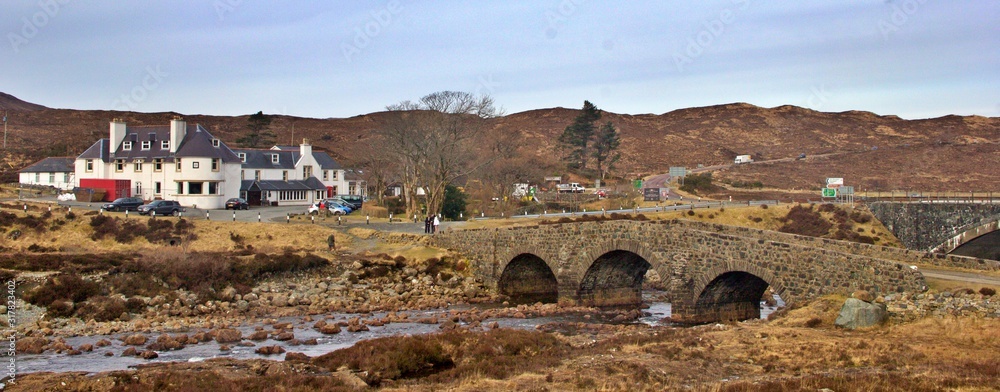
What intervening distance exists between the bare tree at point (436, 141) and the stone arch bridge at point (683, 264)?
49.2ft

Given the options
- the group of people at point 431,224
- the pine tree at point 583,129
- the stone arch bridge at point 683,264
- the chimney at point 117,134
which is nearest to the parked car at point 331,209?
the group of people at point 431,224

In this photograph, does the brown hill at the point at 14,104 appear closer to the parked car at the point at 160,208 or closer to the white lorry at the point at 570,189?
the white lorry at the point at 570,189

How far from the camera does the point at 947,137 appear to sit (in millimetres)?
154250

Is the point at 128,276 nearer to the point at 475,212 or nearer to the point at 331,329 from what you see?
the point at 331,329

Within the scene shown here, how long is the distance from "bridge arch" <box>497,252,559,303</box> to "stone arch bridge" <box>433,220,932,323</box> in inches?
2.1

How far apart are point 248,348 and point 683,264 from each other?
15.0 m

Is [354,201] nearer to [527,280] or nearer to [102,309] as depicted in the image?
[527,280]

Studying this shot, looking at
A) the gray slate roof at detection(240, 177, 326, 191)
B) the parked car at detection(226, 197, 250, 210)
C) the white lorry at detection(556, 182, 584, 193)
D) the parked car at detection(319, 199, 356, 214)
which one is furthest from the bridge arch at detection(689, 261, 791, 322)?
the white lorry at detection(556, 182, 584, 193)

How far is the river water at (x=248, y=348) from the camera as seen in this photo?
2209 cm

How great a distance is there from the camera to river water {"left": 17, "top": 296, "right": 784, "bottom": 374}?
22094 mm

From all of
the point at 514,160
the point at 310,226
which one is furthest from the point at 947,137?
the point at 310,226

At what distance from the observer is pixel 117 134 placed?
67062 millimetres

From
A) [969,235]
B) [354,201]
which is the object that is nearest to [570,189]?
[354,201]

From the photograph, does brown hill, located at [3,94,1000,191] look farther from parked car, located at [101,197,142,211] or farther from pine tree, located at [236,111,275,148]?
parked car, located at [101,197,142,211]
